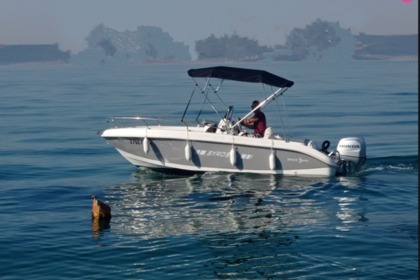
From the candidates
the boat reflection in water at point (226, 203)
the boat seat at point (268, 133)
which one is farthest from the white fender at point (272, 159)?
the boat seat at point (268, 133)

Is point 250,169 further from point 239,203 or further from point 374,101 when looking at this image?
point 374,101

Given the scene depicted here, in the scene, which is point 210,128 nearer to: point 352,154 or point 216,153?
point 216,153

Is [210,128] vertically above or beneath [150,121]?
above

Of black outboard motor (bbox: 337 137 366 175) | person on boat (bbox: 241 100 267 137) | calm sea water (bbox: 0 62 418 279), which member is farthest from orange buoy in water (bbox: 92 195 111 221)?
black outboard motor (bbox: 337 137 366 175)

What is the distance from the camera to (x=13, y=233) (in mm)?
18469

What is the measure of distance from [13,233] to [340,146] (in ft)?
33.4

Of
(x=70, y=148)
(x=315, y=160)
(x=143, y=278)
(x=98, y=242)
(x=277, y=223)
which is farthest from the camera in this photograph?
(x=70, y=148)

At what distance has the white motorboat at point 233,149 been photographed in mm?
24062

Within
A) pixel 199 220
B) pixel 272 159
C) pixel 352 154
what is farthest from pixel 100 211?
pixel 352 154

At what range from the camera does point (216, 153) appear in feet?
80.8

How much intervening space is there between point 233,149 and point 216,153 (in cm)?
55

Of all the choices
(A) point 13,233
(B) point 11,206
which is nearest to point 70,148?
(B) point 11,206

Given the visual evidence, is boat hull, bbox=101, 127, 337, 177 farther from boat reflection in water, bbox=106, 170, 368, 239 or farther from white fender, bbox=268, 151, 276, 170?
boat reflection in water, bbox=106, 170, 368, 239

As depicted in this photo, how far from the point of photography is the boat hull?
24.0 meters
